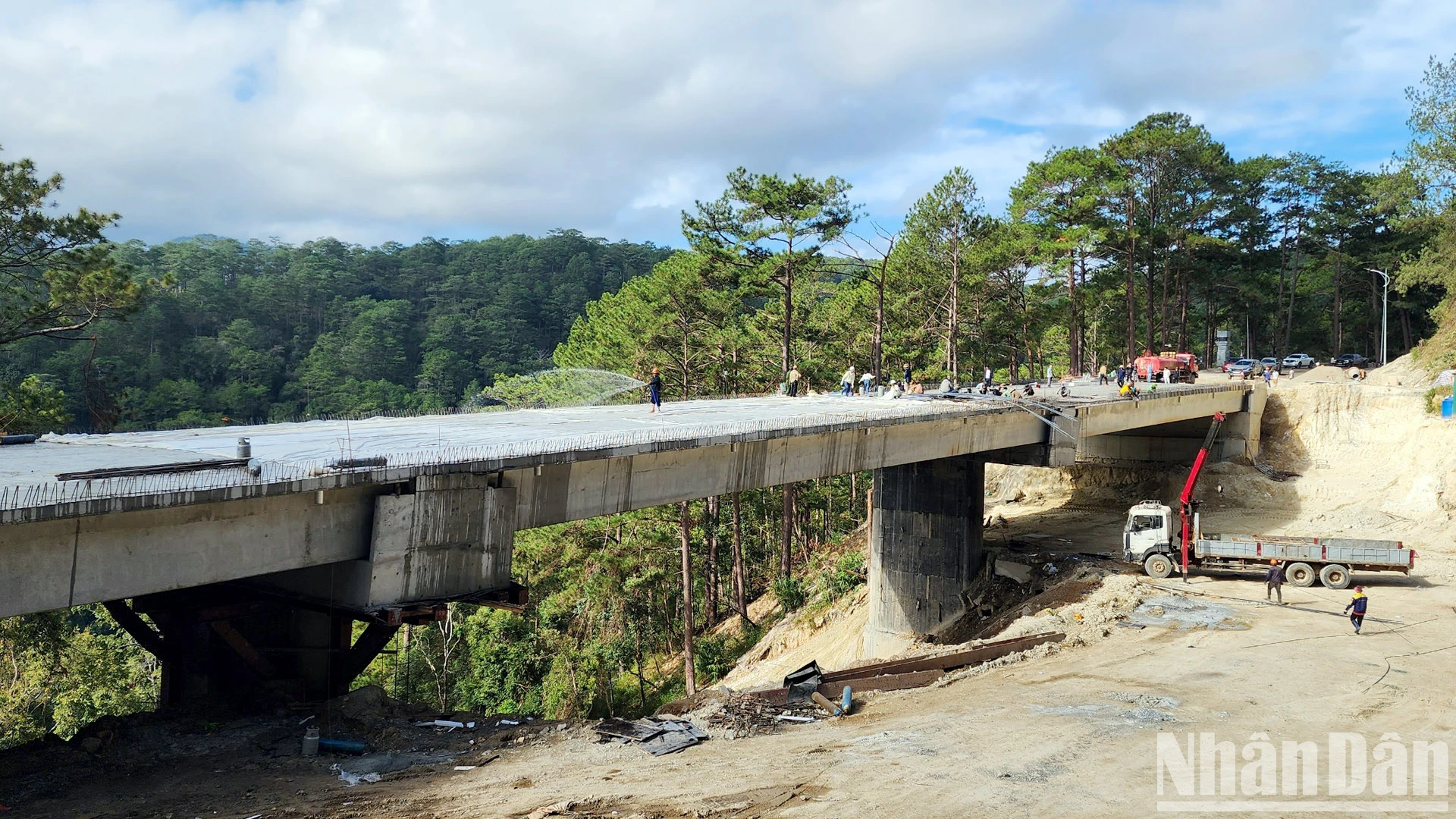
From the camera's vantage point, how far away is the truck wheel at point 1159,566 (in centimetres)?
2467

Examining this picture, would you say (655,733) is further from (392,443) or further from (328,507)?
(392,443)

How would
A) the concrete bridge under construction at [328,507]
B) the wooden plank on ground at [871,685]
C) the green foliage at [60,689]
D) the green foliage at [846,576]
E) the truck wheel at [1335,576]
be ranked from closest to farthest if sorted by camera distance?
1. the concrete bridge under construction at [328,507]
2. the wooden plank on ground at [871,685]
3. the truck wheel at [1335,576]
4. the green foliage at [60,689]
5. the green foliage at [846,576]

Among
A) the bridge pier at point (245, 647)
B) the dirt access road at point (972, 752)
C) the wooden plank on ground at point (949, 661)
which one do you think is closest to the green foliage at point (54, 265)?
the bridge pier at point (245, 647)

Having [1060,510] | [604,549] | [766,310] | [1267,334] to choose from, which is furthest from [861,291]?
[1267,334]

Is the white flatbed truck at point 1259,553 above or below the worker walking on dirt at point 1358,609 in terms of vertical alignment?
above

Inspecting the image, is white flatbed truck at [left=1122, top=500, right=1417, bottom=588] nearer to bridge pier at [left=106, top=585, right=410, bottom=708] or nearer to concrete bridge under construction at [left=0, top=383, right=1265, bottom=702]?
concrete bridge under construction at [left=0, top=383, right=1265, bottom=702]

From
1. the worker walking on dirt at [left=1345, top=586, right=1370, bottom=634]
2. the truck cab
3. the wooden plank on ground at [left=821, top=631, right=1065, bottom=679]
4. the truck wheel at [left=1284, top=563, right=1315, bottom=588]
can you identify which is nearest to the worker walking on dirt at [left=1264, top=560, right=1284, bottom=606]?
the truck wheel at [left=1284, top=563, right=1315, bottom=588]

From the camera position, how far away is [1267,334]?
85812mm

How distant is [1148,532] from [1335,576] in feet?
14.8

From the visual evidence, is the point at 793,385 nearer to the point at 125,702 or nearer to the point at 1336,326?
the point at 125,702

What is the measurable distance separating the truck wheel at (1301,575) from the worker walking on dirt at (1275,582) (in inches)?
32.7

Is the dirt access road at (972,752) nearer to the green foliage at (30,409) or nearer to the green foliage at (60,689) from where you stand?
the green foliage at (30,409)

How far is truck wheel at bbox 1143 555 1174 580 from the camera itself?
80.9 ft

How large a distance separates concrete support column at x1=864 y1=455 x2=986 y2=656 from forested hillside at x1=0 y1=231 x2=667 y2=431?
35.0 meters
